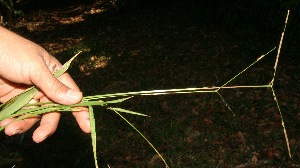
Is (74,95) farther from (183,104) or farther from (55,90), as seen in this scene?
(183,104)

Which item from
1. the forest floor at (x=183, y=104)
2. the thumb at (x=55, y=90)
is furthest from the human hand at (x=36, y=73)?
the forest floor at (x=183, y=104)

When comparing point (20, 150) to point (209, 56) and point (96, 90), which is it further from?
point (209, 56)

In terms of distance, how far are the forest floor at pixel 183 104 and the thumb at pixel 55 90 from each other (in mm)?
2494

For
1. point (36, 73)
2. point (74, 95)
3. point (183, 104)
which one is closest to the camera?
point (74, 95)

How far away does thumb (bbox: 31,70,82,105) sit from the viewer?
1371 millimetres

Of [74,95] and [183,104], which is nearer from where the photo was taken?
[74,95]

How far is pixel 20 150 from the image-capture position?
13.8 ft

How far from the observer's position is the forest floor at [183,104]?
3811mm

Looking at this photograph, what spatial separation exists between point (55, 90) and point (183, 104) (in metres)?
3.43

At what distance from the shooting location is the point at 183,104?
15.5 feet

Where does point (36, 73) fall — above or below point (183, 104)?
above

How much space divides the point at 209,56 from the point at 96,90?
2.30 meters

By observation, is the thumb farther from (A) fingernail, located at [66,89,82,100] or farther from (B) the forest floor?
(B) the forest floor

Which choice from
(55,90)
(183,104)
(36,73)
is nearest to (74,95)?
(55,90)
